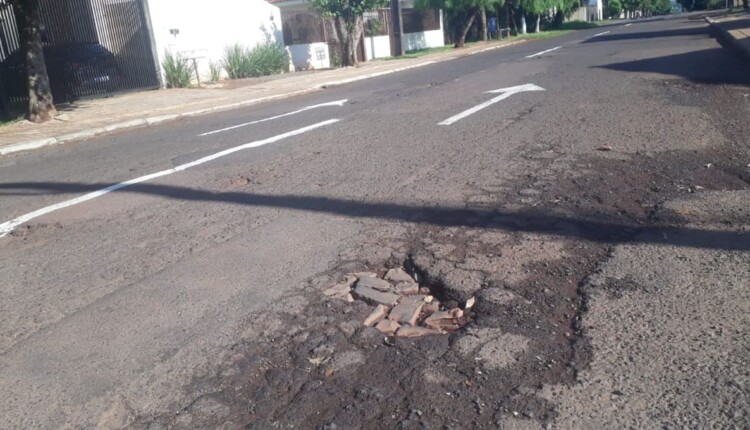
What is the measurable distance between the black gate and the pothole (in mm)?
14957

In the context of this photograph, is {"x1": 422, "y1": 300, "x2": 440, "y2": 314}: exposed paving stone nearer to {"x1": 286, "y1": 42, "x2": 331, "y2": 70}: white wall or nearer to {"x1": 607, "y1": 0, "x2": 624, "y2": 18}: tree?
{"x1": 286, "y1": 42, "x2": 331, "y2": 70}: white wall

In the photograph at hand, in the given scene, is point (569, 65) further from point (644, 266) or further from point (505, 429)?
point (505, 429)

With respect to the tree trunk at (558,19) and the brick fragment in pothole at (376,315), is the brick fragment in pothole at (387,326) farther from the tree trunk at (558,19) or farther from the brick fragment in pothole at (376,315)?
the tree trunk at (558,19)

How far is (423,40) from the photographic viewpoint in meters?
Result: 46.2

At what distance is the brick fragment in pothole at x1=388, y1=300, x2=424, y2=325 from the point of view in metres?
4.24

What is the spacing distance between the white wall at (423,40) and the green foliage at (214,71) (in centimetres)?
2009

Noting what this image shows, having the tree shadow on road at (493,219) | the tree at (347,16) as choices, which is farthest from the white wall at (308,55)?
the tree shadow on road at (493,219)

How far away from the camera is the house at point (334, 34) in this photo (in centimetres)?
3359

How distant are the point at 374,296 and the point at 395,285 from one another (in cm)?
24

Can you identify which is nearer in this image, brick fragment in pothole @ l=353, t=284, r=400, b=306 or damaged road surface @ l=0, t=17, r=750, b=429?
damaged road surface @ l=0, t=17, r=750, b=429

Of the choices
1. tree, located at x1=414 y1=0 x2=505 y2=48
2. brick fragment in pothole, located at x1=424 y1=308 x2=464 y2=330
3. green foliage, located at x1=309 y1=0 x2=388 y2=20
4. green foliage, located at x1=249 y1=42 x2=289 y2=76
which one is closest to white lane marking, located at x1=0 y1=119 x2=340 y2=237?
brick fragment in pothole, located at x1=424 y1=308 x2=464 y2=330

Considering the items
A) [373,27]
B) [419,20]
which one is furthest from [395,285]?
[419,20]

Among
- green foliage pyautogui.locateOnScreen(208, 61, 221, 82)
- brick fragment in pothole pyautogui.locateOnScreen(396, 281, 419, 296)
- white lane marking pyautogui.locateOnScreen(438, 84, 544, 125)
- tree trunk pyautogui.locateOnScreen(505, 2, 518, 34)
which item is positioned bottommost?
brick fragment in pothole pyautogui.locateOnScreen(396, 281, 419, 296)

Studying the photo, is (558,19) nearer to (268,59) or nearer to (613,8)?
(268,59)
